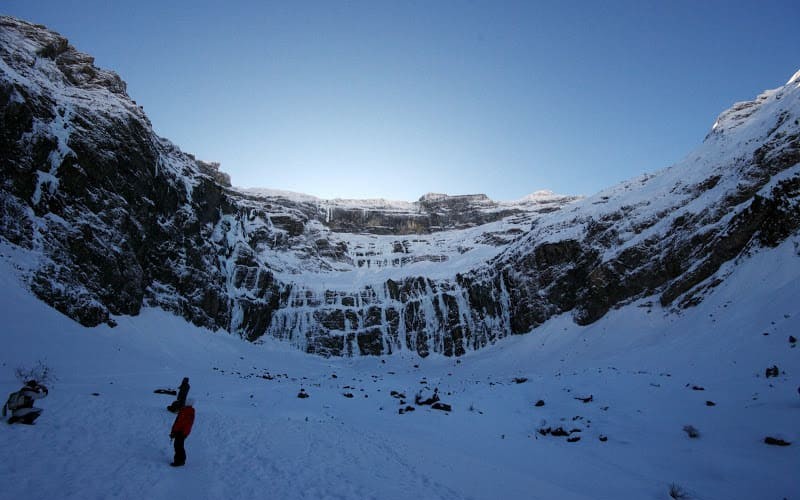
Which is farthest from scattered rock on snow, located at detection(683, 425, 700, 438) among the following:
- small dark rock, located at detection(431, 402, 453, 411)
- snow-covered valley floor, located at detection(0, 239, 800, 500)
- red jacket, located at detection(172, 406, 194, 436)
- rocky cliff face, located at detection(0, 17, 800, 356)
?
rocky cliff face, located at detection(0, 17, 800, 356)

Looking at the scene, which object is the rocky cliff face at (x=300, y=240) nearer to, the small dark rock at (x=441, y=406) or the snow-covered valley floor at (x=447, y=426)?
the snow-covered valley floor at (x=447, y=426)

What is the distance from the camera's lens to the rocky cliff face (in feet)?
125

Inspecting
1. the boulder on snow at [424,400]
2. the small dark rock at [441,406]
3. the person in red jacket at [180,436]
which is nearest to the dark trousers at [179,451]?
the person in red jacket at [180,436]

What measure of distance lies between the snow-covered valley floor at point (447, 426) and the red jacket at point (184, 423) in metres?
0.79

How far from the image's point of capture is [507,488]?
10102mm

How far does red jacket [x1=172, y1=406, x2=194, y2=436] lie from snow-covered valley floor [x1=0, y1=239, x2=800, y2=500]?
79cm

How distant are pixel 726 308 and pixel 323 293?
58.7 meters

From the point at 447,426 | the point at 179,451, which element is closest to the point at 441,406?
the point at 447,426

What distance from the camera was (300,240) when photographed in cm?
9088

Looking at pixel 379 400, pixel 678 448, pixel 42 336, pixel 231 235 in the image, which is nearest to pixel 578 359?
pixel 379 400

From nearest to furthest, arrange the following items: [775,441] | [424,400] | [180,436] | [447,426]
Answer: [180,436] < [775,441] < [447,426] < [424,400]

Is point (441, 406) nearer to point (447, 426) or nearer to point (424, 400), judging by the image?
point (424, 400)

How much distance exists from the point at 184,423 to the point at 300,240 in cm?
8329

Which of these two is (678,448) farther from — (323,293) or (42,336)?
(323,293)
